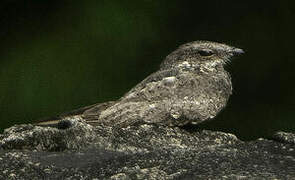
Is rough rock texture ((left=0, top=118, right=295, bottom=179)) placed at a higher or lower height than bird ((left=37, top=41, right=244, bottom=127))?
lower

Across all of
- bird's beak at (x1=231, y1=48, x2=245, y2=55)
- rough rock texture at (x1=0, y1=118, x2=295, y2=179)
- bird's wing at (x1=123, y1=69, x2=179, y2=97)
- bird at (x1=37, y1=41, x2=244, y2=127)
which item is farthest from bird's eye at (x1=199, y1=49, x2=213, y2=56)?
rough rock texture at (x1=0, y1=118, x2=295, y2=179)

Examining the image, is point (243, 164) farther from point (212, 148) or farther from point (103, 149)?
point (103, 149)

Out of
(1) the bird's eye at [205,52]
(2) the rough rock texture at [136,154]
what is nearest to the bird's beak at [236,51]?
(1) the bird's eye at [205,52]

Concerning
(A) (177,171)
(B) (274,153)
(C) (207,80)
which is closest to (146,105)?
(C) (207,80)

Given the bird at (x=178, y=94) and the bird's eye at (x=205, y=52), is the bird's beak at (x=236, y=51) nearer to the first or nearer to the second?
the bird at (x=178, y=94)

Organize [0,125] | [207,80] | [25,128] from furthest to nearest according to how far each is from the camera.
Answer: [0,125]
[207,80]
[25,128]

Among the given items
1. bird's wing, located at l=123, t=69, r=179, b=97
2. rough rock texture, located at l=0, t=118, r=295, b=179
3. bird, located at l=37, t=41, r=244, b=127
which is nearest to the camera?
rough rock texture, located at l=0, t=118, r=295, b=179

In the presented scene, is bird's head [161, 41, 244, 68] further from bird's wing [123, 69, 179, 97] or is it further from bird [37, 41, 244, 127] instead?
bird's wing [123, 69, 179, 97]
